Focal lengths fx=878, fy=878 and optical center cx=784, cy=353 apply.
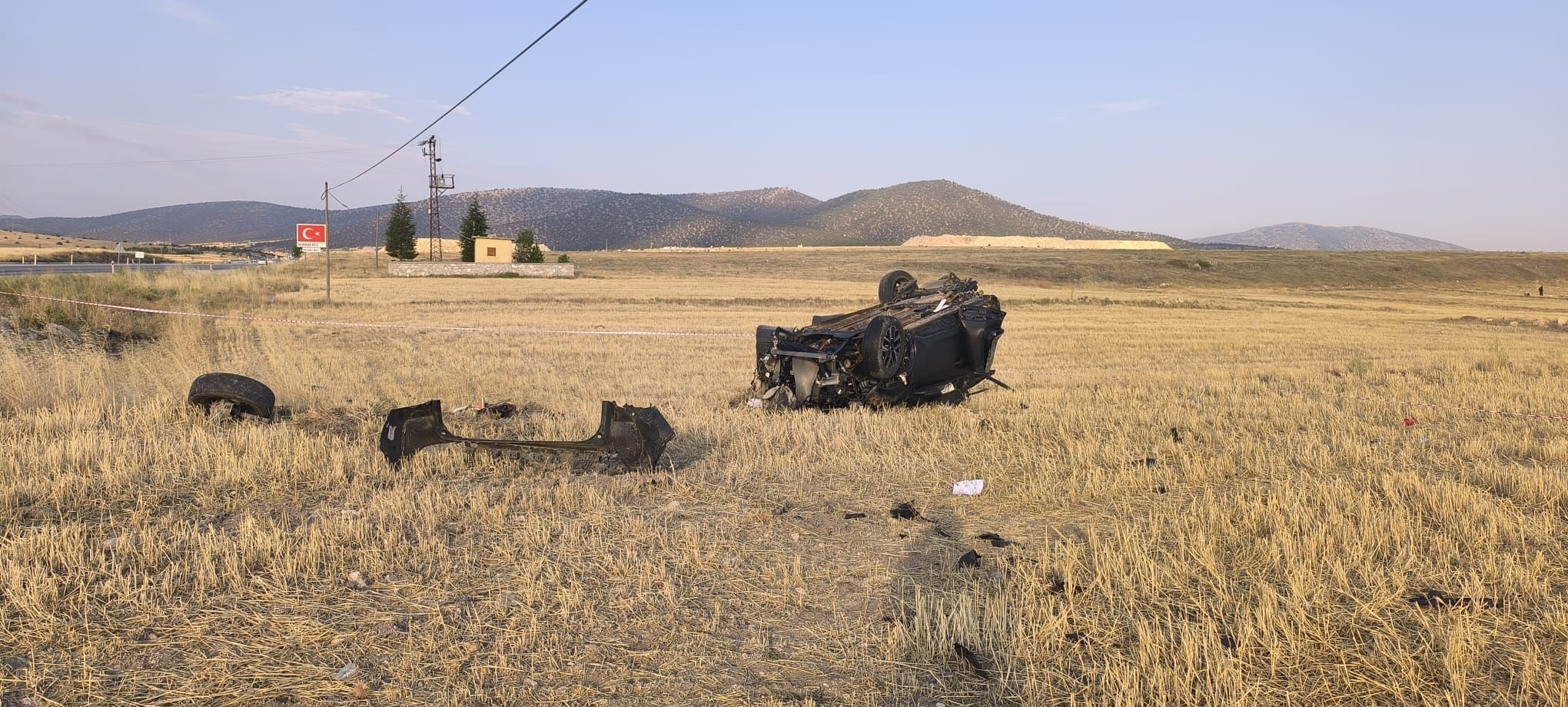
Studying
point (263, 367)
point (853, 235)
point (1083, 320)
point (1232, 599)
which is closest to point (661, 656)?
point (1232, 599)

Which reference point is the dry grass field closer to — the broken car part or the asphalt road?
the broken car part

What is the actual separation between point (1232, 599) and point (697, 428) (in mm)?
5424

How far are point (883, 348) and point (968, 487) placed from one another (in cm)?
300

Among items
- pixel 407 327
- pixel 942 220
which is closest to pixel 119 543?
pixel 407 327

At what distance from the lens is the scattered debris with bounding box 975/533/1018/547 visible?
5547 millimetres

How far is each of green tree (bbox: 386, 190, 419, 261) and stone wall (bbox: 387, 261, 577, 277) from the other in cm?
2241

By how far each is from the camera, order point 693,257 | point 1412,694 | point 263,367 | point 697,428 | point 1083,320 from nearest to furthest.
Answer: point 1412,694 → point 697,428 → point 263,367 → point 1083,320 → point 693,257

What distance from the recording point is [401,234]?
269 ft

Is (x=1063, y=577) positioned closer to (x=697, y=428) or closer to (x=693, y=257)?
(x=697, y=428)

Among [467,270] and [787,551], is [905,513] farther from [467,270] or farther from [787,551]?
[467,270]

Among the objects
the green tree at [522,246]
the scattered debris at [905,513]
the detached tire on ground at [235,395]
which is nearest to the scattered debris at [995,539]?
the scattered debris at [905,513]

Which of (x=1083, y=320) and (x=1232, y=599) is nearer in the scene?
(x=1232, y=599)

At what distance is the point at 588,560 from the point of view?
5043mm

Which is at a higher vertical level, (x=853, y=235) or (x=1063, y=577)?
(x=853, y=235)
